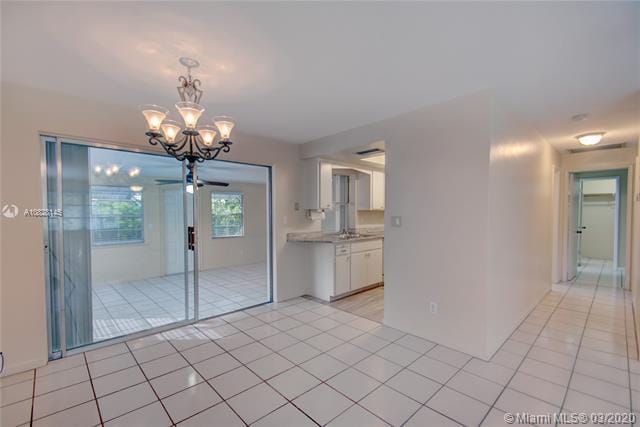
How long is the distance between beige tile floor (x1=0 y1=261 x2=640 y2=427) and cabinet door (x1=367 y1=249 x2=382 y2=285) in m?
1.54

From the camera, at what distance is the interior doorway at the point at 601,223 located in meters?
5.23

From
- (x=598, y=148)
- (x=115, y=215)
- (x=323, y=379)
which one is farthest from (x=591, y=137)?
(x=115, y=215)

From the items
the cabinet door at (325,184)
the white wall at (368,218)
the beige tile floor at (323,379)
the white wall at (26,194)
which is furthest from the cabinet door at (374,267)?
the white wall at (26,194)

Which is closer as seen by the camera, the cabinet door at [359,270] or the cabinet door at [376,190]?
the cabinet door at [359,270]

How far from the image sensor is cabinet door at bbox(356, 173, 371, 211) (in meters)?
5.17

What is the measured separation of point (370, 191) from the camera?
5.16 m

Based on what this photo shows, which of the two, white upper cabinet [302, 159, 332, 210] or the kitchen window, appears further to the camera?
the kitchen window

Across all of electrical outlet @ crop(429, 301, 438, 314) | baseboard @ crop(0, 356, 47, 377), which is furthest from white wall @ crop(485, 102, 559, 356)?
baseboard @ crop(0, 356, 47, 377)

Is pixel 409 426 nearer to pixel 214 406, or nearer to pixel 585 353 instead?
pixel 214 406

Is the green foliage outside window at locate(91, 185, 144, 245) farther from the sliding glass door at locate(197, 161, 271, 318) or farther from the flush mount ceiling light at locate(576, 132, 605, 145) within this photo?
the flush mount ceiling light at locate(576, 132, 605, 145)

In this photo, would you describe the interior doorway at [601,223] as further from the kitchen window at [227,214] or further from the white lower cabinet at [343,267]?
the kitchen window at [227,214]

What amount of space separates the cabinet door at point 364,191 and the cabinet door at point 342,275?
1.28 meters

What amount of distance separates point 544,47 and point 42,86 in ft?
12.5

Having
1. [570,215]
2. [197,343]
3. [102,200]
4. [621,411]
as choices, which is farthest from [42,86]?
→ [570,215]
